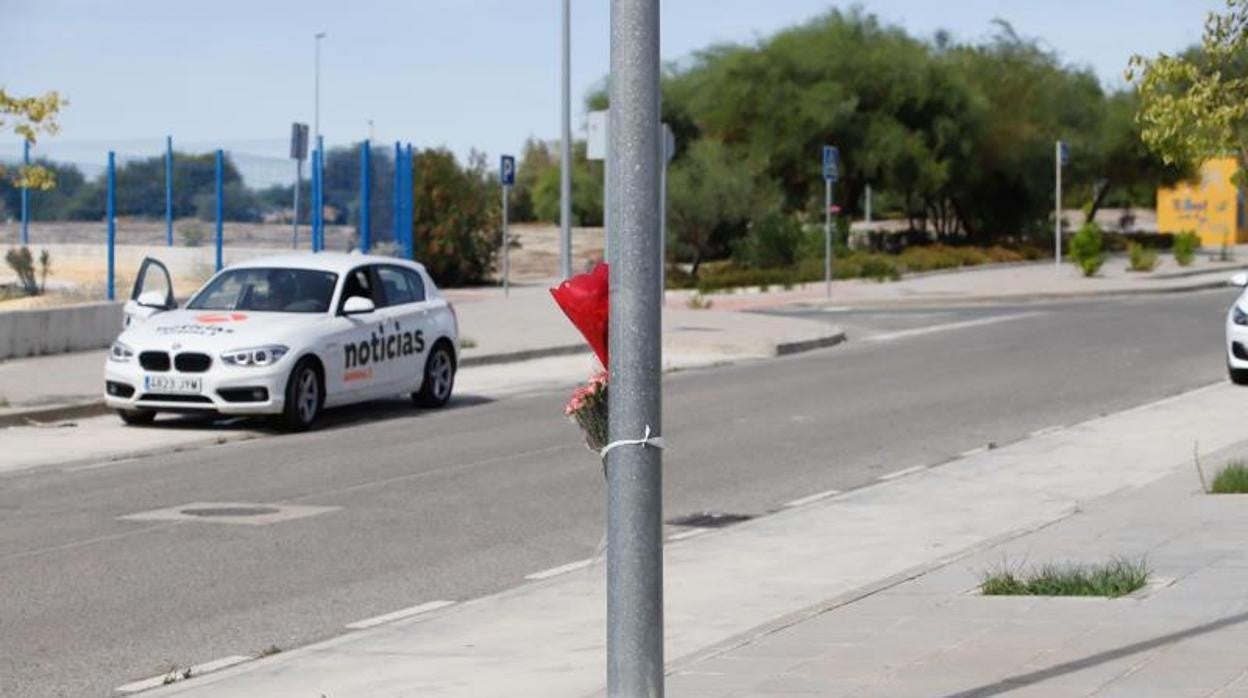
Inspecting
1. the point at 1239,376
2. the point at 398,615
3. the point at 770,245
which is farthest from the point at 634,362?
the point at 770,245

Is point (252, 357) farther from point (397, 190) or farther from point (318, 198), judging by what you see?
point (397, 190)

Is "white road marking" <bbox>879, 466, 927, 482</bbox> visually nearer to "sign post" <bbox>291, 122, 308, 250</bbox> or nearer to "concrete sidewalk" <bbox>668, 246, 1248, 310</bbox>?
"sign post" <bbox>291, 122, 308, 250</bbox>

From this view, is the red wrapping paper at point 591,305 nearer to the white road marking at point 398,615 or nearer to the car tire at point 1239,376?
the white road marking at point 398,615

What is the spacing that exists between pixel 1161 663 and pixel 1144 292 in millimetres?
39169

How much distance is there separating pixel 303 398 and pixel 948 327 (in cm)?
1738

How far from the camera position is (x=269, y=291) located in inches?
848

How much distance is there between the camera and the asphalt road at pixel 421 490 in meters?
10.9

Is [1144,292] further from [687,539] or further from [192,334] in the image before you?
[687,539]

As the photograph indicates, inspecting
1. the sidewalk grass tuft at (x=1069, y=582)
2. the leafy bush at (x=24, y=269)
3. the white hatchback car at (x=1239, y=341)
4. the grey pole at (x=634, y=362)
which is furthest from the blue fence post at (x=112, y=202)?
the grey pole at (x=634, y=362)

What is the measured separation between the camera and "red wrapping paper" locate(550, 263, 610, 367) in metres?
7.24

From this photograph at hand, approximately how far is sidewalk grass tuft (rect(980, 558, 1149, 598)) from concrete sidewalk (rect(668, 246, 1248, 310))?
97.5 feet

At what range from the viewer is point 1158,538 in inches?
491

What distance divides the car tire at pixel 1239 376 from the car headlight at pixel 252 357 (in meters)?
10.3

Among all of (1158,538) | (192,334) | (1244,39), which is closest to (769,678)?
(1158,538)
